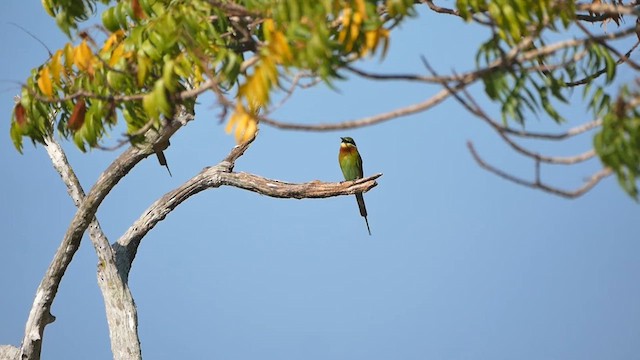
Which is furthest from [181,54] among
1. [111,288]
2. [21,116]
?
[111,288]

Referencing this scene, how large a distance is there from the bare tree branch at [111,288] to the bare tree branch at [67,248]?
0.24 metres

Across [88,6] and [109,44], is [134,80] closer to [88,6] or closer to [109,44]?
[109,44]

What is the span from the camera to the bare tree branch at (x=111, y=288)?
1087 cm

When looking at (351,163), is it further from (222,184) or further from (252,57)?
(252,57)

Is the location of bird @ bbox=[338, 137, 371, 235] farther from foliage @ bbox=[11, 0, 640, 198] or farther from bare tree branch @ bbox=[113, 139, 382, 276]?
foliage @ bbox=[11, 0, 640, 198]

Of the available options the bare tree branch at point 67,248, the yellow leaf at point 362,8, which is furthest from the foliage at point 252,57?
the bare tree branch at point 67,248

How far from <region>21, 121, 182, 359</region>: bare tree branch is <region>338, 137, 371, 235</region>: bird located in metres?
2.99

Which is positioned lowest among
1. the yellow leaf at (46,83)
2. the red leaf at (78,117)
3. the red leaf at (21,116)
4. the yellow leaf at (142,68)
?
the yellow leaf at (142,68)

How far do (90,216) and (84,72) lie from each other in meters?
4.38

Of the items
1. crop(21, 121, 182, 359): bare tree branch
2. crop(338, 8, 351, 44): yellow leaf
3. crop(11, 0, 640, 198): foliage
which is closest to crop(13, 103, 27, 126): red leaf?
crop(11, 0, 640, 198): foliage

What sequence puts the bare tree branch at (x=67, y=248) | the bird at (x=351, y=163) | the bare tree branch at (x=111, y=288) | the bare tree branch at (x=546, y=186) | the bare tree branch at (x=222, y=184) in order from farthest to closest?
1. the bird at (x=351, y=163)
2. the bare tree branch at (x=111, y=288)
3. the bare tree branch at (x=67, y=248)
4. the bare tree branch at (x=222, y=184)
5. the bare tree branch at (x=546, y=186)

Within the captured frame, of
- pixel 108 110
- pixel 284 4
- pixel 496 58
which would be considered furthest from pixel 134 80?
pixel 496 58

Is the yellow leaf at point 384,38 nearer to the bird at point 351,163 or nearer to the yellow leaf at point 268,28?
the yellow leaf at point 268,28

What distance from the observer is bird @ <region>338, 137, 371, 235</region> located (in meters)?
12.9
